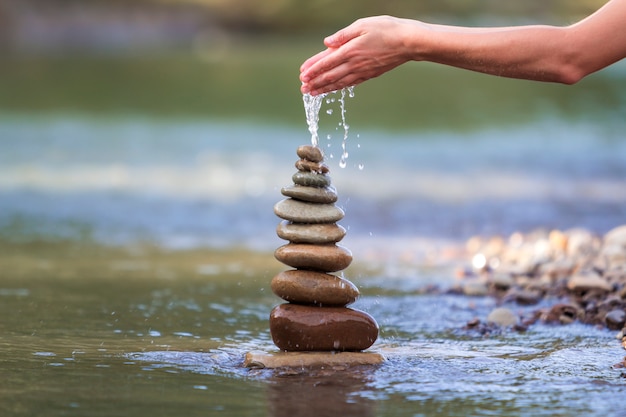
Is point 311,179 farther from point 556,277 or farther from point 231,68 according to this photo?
point 231,68

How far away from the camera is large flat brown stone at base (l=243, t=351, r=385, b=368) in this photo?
499cm

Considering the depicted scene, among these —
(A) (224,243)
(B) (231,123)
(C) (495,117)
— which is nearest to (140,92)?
(B) (231,123)

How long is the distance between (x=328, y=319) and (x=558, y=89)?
22.3m

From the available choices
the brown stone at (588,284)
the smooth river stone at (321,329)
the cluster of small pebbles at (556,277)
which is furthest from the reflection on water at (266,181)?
the smooth river stone at (321,329)

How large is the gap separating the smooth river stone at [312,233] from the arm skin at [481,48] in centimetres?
81

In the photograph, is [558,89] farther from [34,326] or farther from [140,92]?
[34,326]

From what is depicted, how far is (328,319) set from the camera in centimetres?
514

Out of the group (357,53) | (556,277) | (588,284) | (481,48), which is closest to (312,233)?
(357,53)

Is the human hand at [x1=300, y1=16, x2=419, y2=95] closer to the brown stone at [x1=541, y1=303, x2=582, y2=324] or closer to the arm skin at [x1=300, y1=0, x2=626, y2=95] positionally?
the arm skin at [x1=300, y1=0, x2=626, y2=95]

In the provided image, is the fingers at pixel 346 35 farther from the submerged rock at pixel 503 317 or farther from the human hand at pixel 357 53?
the submerged rock at pixel 503 317

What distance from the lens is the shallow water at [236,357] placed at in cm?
433

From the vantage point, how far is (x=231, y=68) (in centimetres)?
3469

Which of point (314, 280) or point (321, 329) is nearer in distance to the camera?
point (321, 329)

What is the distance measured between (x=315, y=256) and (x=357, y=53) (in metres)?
1.07
